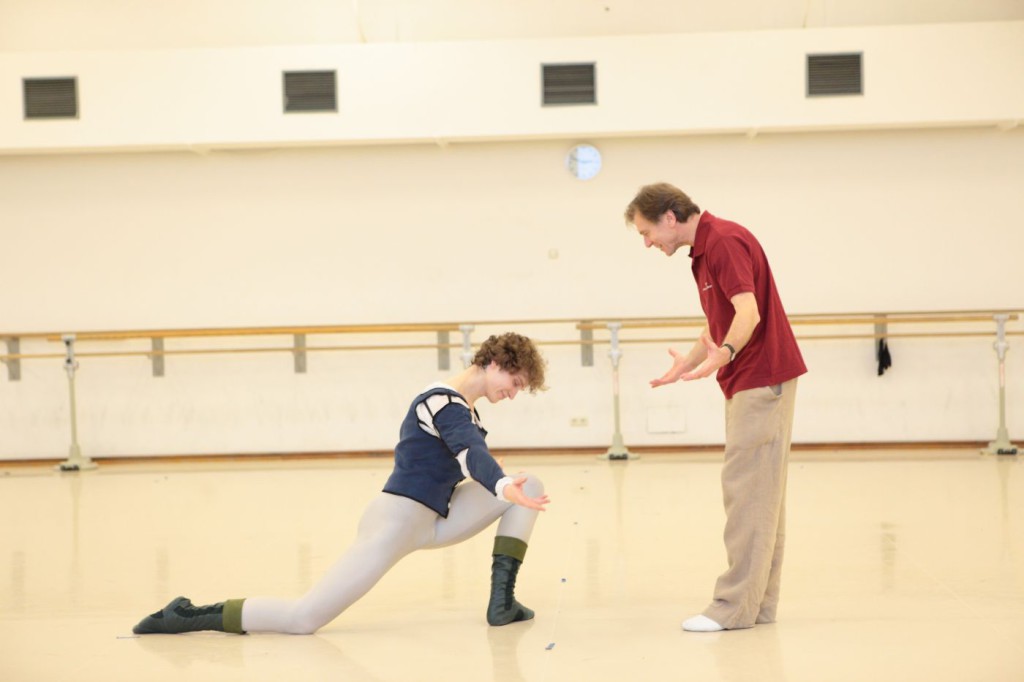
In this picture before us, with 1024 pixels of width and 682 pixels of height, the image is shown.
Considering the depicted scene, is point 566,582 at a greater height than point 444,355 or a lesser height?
lesser

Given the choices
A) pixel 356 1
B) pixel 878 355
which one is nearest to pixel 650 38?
pixel 356 1

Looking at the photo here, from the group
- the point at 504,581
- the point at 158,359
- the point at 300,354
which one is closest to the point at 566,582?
the point at 504,581

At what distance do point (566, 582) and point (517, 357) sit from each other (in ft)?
3.74

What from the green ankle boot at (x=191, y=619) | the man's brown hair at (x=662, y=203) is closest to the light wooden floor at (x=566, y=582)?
the green ankle boot at (x=191, y=619)

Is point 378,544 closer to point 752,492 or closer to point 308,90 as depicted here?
point 752,492

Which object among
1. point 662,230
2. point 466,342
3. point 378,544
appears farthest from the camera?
point 466,342

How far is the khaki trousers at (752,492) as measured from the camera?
3.35 meters

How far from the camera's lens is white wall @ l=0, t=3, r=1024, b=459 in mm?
7859

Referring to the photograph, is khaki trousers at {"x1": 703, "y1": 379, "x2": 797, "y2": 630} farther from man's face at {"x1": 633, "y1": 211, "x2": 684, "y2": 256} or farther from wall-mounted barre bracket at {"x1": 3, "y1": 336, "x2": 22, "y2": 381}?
wall-mounted barre bracket at {"x1": 3, "y1": 336, "x2": 22, "y2": 381}

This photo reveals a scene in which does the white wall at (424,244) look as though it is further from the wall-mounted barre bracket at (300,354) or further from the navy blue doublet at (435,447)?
the navy blue doublet at (435,447)

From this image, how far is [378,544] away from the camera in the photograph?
132 inches

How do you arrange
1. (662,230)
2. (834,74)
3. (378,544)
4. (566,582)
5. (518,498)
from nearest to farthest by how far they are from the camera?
(518,498) → (378,544) → (662,230) → (566,582) → (834,74)

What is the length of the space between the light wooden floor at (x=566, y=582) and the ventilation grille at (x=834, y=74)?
101 inches

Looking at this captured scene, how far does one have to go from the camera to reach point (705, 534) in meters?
5.04
